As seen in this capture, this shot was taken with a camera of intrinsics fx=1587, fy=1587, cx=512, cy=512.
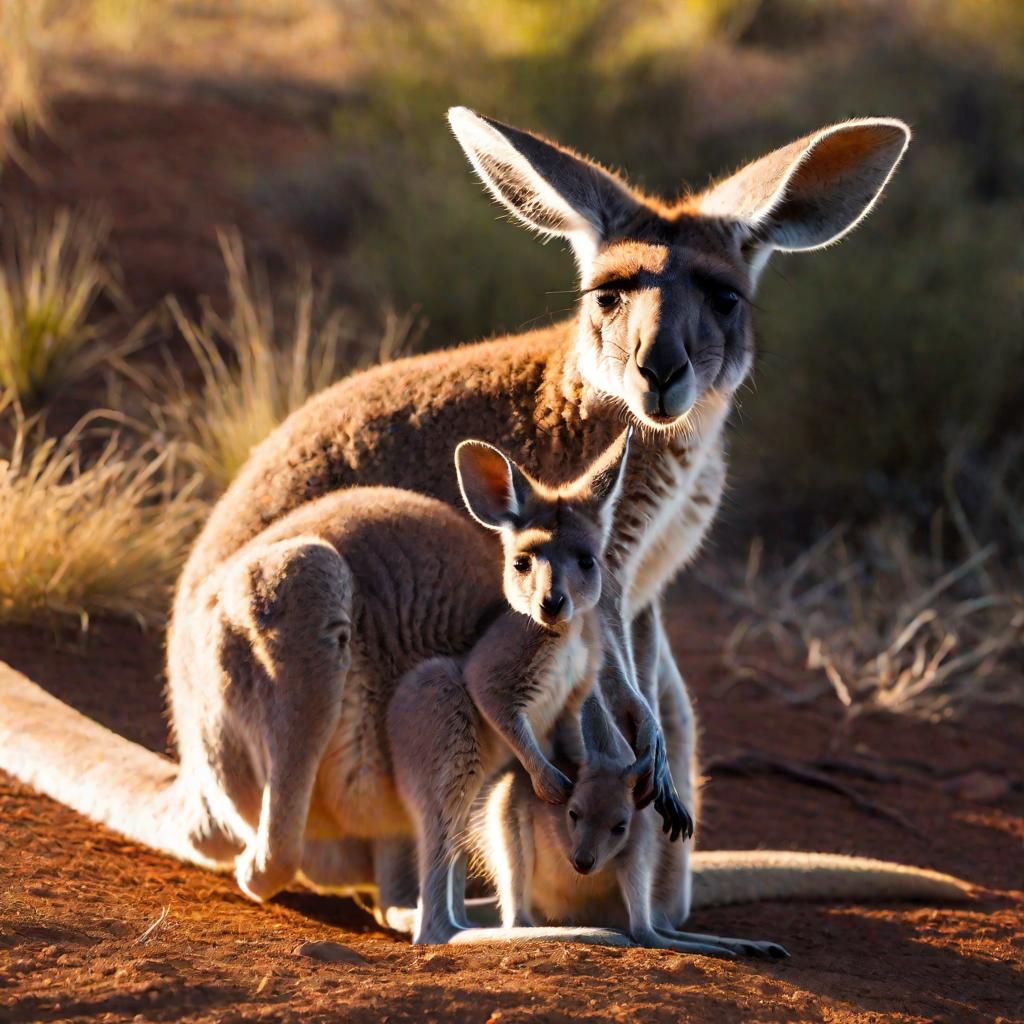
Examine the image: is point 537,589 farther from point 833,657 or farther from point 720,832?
point 833,657

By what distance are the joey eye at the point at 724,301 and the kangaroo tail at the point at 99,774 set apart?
2379 mm

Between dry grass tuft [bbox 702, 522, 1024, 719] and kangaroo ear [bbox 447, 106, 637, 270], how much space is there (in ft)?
11.6

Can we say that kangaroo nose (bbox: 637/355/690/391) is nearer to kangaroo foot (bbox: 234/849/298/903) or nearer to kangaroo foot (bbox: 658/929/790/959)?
kangaroo foot (bbox: 658/929/790/959)

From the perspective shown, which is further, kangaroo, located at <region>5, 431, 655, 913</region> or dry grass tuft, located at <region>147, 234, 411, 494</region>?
dry grass tuft, located at <region>147, 234, 411, 494</region>

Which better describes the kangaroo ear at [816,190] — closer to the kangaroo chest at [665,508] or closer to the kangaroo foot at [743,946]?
the kangaroo chest at [665,508]

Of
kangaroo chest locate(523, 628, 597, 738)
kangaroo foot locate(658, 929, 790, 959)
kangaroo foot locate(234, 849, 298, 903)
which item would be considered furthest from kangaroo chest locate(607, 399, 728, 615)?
kangaroo foot locate(234, 849, 298, 903)

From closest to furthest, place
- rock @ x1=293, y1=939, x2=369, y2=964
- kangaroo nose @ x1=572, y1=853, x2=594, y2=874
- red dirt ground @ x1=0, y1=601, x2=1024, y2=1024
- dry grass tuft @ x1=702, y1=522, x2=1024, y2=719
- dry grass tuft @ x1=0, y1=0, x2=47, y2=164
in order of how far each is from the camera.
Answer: red dirt ground @ x1=0, y1=601, x2=1024, y2=1024 → rock @ x1=293, y1=939, x2=369, y2=964 → kangaroo nose @ x1=572, y1=853, x2=594, y2=874 → dry grass tuft @ x1=702, y1=522, x2=1024, y2=719 → dry grass tuft @ x1=0, y1=0, x2=47, y2=164

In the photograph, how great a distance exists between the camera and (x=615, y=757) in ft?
15.4

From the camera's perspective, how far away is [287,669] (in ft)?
15.3

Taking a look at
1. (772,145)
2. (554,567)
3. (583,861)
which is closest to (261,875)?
(583,861)

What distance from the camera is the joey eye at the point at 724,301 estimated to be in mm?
5051

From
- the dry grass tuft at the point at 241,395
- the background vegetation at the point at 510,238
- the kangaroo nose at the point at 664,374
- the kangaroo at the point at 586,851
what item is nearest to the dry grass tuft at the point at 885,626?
the background vegetation at the point at 510,238

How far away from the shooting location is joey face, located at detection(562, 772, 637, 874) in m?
4.50

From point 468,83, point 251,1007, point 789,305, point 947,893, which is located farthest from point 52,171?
point 251,1007
